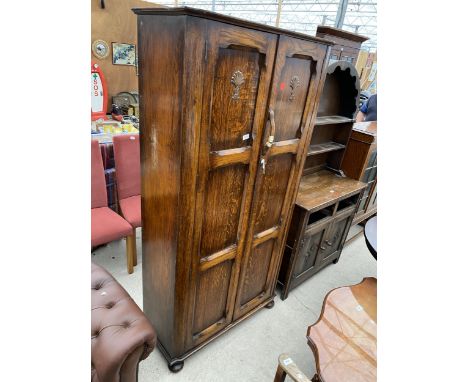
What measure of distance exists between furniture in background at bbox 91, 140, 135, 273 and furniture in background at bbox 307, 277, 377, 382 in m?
1.45

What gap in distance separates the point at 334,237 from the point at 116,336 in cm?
192

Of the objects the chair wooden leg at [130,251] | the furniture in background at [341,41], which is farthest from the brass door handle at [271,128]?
the chair wooden leg at [130,251]

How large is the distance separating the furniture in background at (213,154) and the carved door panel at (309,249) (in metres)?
0.38

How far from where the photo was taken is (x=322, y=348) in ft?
4.34

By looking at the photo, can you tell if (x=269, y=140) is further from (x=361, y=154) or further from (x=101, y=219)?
(x=361, y=154)

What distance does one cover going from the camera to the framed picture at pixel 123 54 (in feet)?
10.5

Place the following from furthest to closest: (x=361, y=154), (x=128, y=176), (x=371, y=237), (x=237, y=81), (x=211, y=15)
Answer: (x=361, y=154), (x=128, y=176), (x=371, y=237), (x=237, y=81), (x=211, y=15)

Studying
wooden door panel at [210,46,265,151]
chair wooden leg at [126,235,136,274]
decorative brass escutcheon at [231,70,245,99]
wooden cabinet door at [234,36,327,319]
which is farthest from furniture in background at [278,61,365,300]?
chair wooden leg at [126,235,136,274]

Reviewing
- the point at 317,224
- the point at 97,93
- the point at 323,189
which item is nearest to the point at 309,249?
the point at 317,224

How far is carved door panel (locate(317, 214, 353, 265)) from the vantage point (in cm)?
239

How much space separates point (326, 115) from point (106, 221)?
76.2 inches

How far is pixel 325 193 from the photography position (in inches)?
87.4
